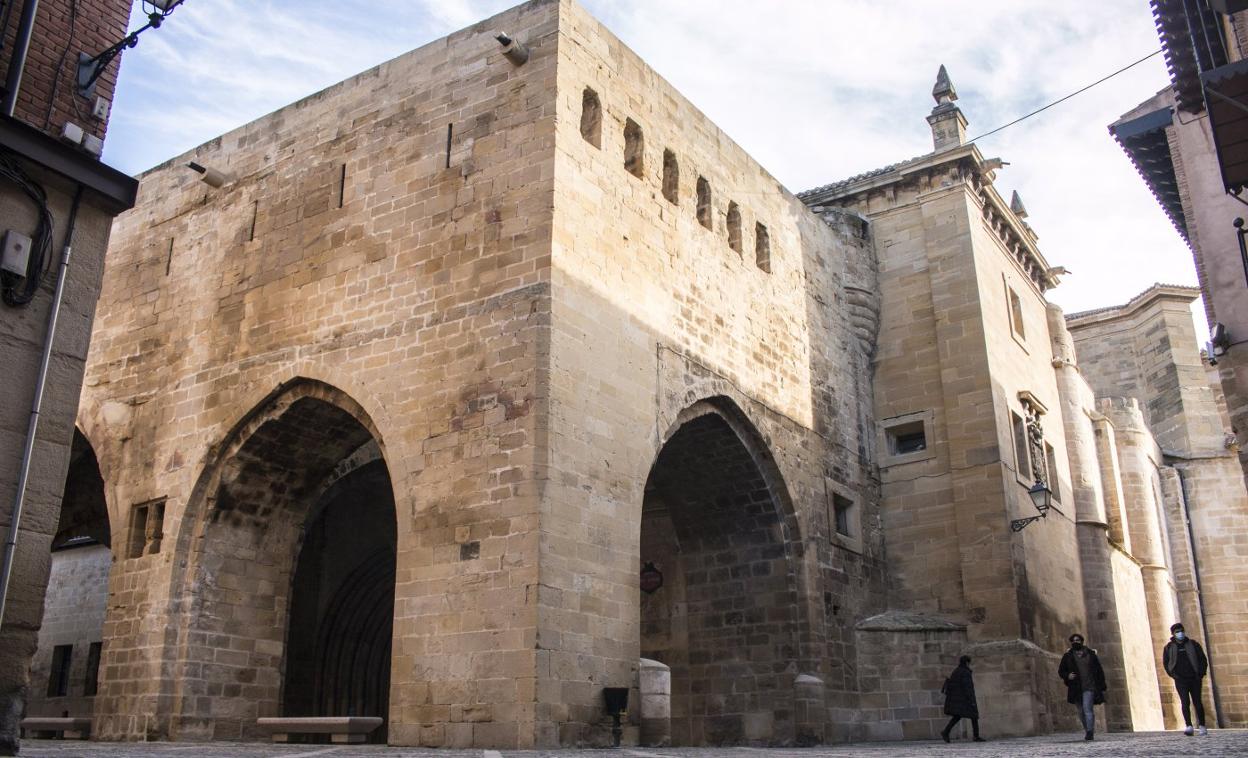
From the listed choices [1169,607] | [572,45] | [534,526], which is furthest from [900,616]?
[1169,607]

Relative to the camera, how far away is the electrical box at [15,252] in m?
6.97

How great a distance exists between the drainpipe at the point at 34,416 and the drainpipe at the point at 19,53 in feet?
2.21

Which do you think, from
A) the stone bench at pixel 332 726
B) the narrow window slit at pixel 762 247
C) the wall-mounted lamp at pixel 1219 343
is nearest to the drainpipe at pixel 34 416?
the stone bench at pixel 332 726

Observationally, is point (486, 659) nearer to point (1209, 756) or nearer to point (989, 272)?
point (1209, 756)

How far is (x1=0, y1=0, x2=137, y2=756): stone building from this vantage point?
22.5ft

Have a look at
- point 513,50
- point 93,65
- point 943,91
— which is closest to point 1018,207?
point 943,91

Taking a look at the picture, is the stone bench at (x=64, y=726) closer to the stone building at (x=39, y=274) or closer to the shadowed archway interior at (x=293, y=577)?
the shadowed archway interior at (x=293, y=577)

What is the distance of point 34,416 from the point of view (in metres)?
7.00

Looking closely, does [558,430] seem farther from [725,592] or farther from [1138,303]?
[1138,303]

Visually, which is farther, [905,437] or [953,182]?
[953,182]

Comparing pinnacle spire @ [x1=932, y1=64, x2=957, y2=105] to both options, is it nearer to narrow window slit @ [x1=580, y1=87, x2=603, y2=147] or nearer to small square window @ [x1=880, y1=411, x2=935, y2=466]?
small square window @ [x1=880, y1=411, x2=935, y2=466]

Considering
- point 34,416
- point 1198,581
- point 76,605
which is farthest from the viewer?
point 1198,581

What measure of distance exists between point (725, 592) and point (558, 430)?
15.9ft

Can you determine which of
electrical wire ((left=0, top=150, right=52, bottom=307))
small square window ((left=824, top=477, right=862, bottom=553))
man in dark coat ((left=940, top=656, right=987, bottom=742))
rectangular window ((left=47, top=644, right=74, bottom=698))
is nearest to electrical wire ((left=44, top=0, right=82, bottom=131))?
electrical wire ((left=0, top=150, right=52, bottom=307))
